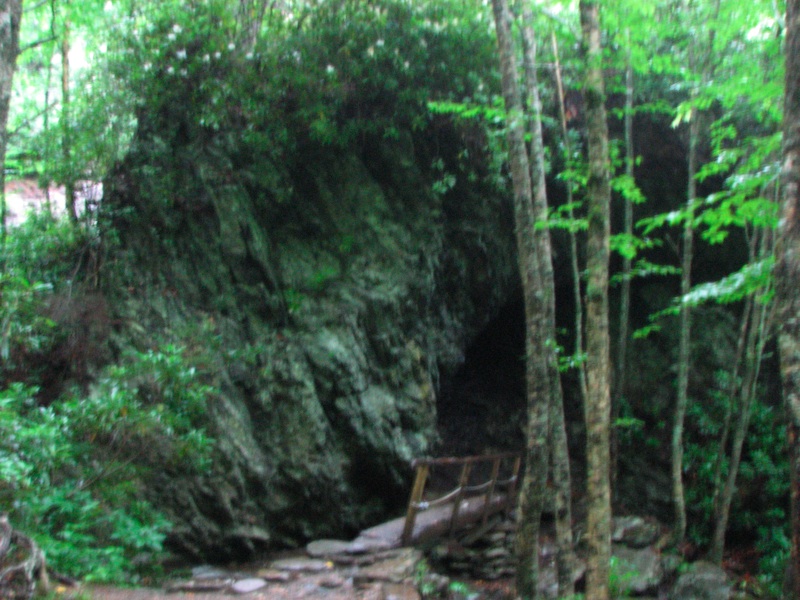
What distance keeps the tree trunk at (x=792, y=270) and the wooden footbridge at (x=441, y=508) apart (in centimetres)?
489

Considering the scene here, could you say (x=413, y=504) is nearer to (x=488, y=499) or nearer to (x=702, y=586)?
(x=488, y=499)

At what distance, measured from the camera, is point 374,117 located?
9.39 meters

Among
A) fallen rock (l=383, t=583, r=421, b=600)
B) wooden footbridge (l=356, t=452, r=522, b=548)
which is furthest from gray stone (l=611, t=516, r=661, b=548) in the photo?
fallen rock (l=383, t=583, r=421, b=600)

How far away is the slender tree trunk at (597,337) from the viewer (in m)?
4.83

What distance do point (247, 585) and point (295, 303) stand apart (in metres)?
3.82

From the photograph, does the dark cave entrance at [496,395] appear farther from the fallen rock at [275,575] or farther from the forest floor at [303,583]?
the fallen rock at [275,575]

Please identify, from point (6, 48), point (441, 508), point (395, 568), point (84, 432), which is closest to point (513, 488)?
point (441, 508)

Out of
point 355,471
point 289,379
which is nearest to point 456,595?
point 355,471

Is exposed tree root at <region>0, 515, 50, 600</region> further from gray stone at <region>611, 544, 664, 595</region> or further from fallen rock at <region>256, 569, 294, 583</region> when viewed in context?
gray stone at <region>611, 544, 664, 595</region>

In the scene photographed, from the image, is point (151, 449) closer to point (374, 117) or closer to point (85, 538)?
point (85, 538)

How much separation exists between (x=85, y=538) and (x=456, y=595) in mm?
4258

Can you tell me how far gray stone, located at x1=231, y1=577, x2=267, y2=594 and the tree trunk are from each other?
4703 millimetres

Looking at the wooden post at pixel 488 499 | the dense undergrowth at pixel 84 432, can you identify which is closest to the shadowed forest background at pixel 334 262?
the dense undergrowth at pixel 84 432

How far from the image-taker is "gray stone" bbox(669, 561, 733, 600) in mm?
8234
